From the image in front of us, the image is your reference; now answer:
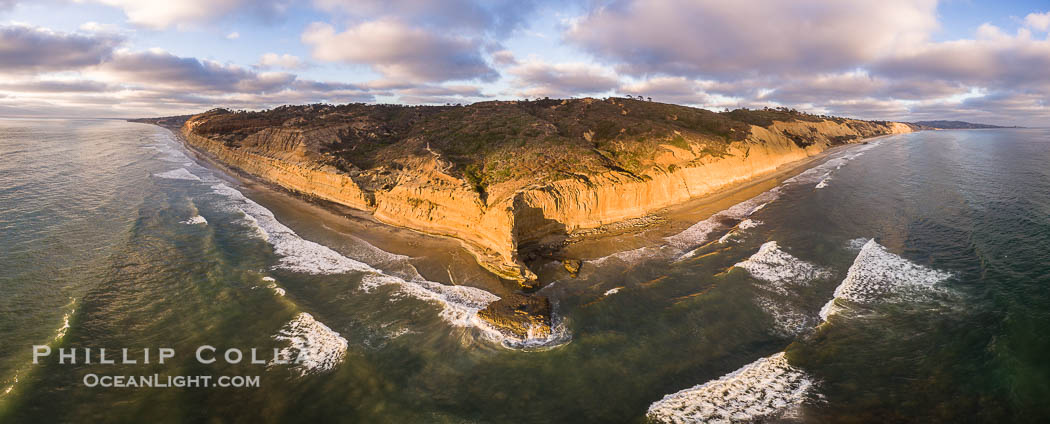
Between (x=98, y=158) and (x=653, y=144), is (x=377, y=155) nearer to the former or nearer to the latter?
(x=653, y=144)

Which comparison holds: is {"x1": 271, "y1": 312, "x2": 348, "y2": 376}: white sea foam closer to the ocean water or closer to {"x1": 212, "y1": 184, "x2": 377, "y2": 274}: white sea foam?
the ocean water

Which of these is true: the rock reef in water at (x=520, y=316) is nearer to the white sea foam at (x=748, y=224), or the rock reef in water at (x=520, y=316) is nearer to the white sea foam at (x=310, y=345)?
the white sea foam at (x=310, y=345)

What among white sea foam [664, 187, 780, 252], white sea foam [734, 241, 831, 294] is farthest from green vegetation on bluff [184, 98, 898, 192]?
white sea foam [734, 241, 831, 294]

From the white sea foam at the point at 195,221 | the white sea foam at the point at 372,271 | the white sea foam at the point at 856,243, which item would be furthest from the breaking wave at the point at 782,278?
the white sea foam at the point at 195,221

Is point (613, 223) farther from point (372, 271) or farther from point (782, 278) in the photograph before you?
point (372, 271)

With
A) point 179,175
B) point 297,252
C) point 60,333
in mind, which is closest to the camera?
point 60,333

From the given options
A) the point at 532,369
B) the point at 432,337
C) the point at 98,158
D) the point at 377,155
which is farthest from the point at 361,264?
the point at 98,158

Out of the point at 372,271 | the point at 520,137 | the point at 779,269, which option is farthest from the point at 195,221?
the point at 779,269
